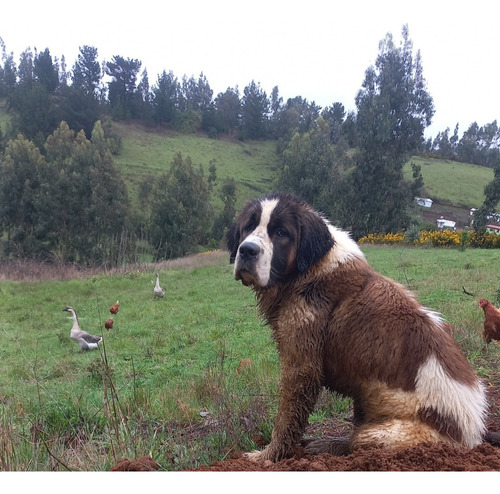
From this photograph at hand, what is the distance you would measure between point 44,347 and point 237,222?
8.77m

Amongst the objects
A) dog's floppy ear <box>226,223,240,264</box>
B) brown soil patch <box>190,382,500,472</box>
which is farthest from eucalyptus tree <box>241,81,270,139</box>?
brown soil patch <box>190,382,500,472</box>

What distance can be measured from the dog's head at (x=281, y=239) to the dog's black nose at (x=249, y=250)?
19mm

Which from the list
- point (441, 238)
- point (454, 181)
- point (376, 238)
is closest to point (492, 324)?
point (376, 238)

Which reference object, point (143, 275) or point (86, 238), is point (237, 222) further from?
point (143, 275)

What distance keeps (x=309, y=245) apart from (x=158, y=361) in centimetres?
614

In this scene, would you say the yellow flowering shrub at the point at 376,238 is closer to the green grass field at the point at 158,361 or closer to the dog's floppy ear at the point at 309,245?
the green grass field at the point at 158,361

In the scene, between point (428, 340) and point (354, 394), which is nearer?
point (428, 340)

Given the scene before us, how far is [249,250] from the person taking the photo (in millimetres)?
2293

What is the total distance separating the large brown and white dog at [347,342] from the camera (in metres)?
2.12

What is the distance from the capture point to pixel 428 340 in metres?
2.18

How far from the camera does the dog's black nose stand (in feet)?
7.50

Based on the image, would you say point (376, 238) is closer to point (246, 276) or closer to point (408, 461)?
point (246, 276)

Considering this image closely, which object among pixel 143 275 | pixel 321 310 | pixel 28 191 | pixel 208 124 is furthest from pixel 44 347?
pixel 321 310

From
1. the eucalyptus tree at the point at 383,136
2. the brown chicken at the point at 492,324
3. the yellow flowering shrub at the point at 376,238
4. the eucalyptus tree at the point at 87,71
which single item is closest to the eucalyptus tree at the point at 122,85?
the eucalyptus tree at the point at 87,71
